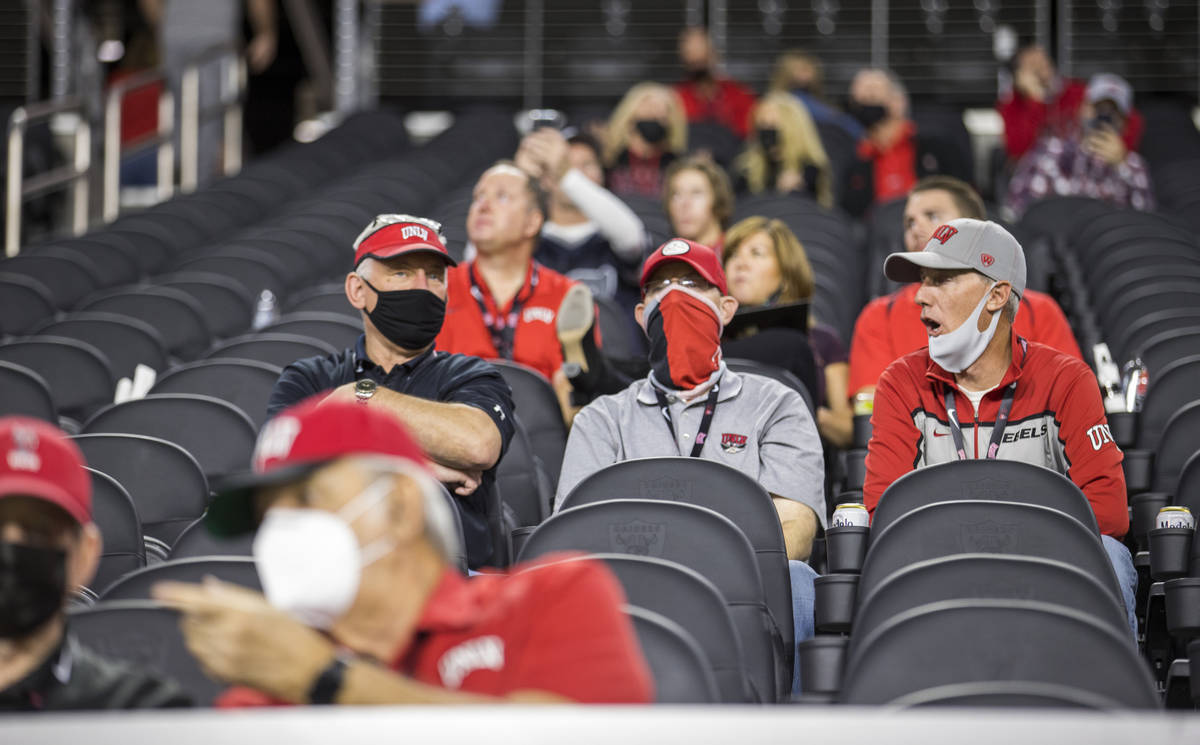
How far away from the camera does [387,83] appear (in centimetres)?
1427

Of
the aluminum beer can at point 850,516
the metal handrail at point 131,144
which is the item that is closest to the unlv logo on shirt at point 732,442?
the aluminum beer can at point 850,516

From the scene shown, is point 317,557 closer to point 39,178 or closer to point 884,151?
point 884,151

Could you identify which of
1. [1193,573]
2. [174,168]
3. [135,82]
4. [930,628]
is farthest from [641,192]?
[930,628]

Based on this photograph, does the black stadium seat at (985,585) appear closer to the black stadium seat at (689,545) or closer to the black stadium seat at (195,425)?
the black stadium seat at (689,545)

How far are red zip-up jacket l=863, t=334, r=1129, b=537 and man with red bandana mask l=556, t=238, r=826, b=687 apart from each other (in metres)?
0.20

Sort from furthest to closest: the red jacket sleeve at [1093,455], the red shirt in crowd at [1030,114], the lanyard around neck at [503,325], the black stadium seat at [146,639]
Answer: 1. the red shirt in crowd at [1030,114]
2. the lanyard around neck at [503,325]
3. the red jacket sleeve at [1093,455]
4. the black stadium seat at [146,639]

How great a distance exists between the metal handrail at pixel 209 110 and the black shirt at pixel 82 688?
8703mm

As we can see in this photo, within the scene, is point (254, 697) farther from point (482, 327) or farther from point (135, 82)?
point (135, 82)

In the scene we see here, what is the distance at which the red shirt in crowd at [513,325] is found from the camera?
5.18 metres

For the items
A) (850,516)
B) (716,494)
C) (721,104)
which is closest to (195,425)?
(716,494)

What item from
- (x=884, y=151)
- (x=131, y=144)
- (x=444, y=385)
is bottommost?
(x=131, y=144)

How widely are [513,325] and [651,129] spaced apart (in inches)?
148

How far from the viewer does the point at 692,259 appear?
14.2 ft

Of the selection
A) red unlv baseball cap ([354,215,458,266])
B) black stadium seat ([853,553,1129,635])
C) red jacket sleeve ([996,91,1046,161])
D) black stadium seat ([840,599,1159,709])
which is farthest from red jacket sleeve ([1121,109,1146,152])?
black stadium seat ([840,599,1159,709])
